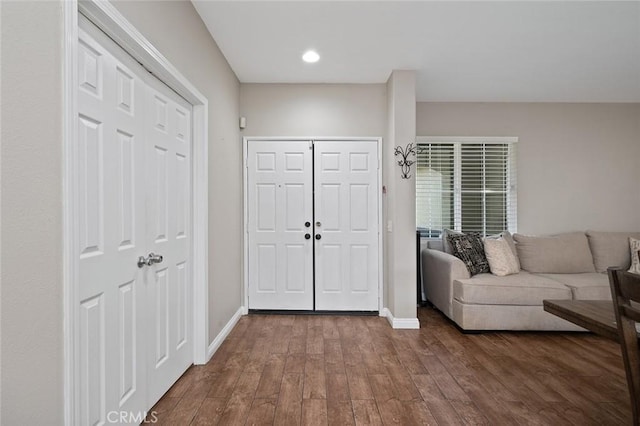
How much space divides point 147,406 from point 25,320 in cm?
118

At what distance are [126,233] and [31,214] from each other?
0.65 m

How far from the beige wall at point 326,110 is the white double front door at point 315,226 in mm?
151

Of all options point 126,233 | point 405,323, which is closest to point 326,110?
point 405,323

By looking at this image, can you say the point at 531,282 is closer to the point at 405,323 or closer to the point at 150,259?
the point at 405,323

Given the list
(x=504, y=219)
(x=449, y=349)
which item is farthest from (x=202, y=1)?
(x=504, y=219)

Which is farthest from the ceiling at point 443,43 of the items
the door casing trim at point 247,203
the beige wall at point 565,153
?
the door casing trim at point 247,203

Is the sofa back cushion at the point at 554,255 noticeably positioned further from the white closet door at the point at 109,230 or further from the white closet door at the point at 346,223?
the white closet door at the point at 109,230

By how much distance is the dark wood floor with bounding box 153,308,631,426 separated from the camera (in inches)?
74.9

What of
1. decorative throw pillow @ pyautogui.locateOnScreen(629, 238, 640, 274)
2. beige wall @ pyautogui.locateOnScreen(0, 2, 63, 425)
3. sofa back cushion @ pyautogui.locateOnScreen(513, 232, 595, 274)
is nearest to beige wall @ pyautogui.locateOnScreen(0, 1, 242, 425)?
beige wall @ pyautogui.locateOnScreen(0, 2, 63, 425)

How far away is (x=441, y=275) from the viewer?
12.1 ft

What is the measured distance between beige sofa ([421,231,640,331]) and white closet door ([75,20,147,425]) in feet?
9.56

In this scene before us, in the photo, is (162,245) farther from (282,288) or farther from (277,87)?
(277,87)

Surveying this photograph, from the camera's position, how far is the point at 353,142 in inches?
151

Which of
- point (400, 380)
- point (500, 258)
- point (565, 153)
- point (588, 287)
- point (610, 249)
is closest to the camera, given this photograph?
point (400, 380)
